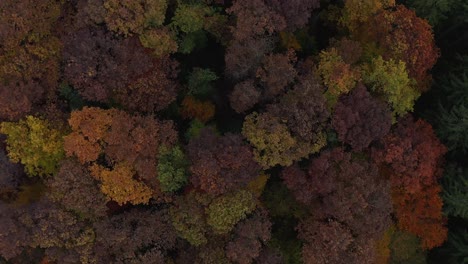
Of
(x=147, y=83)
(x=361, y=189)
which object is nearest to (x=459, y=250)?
(x=361, y=189)

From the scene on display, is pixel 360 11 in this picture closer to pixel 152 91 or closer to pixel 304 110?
pixel 304 110

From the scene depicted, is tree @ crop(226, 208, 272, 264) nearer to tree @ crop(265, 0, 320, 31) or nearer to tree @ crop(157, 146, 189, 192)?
tree @ crop(157, 146, 189, 192)

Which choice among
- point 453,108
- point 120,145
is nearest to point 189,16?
point 120,145

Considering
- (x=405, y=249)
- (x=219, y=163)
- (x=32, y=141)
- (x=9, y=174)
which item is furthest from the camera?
(x=405, y=249)

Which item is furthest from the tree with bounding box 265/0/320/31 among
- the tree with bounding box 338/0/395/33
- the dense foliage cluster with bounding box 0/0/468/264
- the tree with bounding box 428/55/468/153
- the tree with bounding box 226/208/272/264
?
the tree with bounding box 226/208/272/264

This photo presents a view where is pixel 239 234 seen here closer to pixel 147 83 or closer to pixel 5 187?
pixel 147 83
